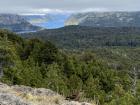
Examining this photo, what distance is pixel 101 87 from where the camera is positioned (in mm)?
108312

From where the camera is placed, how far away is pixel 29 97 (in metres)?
19.0

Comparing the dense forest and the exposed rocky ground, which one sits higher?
the exposed rocky ground

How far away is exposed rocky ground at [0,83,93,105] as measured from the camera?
57.2ft

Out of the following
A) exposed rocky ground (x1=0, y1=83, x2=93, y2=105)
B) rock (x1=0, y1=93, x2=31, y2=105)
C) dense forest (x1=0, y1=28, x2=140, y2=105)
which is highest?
rock (x1=0, y1=93, x2=31, y2=105)

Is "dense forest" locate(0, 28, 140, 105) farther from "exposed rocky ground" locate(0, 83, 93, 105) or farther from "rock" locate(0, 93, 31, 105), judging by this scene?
"rock" locate(0, 93, 31, 105)

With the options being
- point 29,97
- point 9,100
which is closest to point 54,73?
point 29,97

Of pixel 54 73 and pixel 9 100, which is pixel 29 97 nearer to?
Answer: pixel 9 100

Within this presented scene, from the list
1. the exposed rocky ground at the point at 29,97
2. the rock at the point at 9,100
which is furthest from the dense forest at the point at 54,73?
the rock at the point at 9,100

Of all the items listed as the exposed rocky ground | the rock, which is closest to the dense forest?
the exposed rocky ground

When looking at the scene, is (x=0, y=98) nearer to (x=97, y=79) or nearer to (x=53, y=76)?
(x=53, y=76)

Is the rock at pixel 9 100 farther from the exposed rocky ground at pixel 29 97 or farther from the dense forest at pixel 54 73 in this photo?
the dense forest at pixel 54 73

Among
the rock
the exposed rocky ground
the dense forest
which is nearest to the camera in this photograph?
the rock

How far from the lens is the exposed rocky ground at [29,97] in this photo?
17.4 m

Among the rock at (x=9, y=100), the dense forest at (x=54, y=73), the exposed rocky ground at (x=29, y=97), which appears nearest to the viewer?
the rock at (x=9, y=100)
